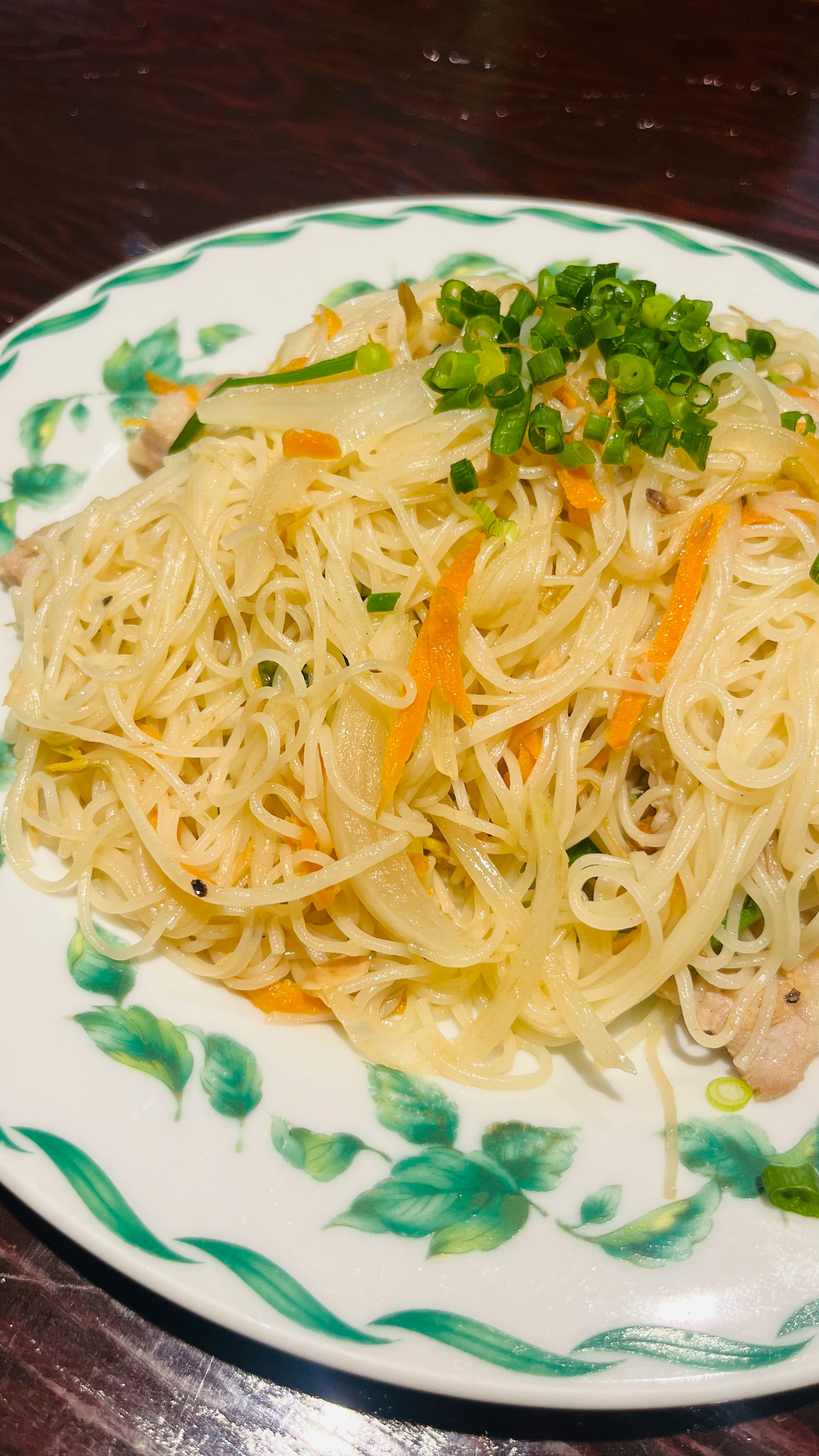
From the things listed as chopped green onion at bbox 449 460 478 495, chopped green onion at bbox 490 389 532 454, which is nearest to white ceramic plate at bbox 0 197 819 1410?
chopped green onion at bbox 449 460 478 495

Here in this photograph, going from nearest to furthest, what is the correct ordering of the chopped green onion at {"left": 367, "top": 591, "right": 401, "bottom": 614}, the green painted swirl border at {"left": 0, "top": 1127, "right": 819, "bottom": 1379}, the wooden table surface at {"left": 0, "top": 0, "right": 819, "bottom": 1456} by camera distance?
the green painted swirl border at {"left": 0, "top": 1127, "right": 819, "bottom": 1379}, the chopped green onion at {"left": 367, "top": 591, "right": 401, "bottom": 614}, the wooden table surface at {"left": 0, "top": 0, "right": 819, "bottom": 1456}

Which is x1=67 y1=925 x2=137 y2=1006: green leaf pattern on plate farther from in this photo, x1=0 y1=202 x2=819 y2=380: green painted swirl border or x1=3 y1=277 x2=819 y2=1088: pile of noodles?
x1=0 y1=202 x2=819 y2=380: green painted swirl border

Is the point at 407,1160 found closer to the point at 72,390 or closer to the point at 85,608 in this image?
the point at 85,608

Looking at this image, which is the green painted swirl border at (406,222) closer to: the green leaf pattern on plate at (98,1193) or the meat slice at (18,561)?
the meat slice at (18,561)

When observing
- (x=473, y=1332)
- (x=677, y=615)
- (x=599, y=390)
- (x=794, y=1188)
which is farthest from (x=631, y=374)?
(x=473, y=1332)

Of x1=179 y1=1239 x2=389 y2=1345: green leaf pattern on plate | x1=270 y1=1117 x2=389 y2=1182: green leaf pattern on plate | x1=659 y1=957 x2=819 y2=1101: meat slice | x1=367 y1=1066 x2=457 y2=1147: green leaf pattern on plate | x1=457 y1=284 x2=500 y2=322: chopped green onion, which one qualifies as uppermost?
x1=457 y1=284 x2=500 y2=322: chopped green onion
